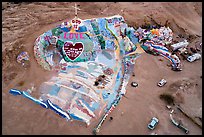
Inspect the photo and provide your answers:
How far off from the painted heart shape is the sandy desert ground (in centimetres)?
529

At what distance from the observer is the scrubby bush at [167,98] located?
48744 millimetres

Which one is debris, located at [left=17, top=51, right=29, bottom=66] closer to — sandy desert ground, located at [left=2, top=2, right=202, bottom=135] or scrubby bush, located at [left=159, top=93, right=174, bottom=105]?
sandy desert ground, located at [left=2, top=2, right=202, bottom=135]

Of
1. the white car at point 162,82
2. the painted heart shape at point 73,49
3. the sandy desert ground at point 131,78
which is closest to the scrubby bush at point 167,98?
the sandy desert ground at point 131,78

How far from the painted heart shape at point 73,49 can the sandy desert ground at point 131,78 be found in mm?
5288

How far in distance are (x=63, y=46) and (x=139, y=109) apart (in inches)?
753

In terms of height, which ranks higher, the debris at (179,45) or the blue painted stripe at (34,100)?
the debris at (179,45)

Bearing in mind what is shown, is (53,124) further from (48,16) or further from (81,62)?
(48,16)

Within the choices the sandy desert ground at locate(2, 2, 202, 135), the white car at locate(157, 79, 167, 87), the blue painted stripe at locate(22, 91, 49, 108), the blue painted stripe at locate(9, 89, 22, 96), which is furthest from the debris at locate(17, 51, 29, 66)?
the white car at locate(157, 79, 167, 87)

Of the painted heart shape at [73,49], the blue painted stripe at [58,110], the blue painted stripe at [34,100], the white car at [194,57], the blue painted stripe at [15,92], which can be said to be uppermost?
the painted heart shape at [73,49]

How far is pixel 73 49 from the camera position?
55.3 meters

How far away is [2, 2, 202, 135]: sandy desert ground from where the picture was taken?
44.1 m

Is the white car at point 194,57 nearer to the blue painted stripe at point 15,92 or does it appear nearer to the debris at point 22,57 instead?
the debris at point 22,57

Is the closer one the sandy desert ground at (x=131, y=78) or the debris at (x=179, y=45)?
the sandy desert ground at (x=131, y=78)

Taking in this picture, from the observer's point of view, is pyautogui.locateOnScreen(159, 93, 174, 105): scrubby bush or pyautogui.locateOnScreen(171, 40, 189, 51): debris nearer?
pyautogui.locateOnScreen(159, 93, 174, 105): scrubby bush
